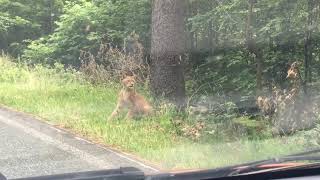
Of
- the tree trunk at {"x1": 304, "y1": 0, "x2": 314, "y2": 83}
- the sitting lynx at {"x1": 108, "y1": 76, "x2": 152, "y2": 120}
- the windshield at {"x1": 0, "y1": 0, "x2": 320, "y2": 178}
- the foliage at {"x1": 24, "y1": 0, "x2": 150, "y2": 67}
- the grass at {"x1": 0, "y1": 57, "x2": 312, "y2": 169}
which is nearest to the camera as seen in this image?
the grass at {"x1": 0, "y1": 57, "x2": 312, "y2": 169}

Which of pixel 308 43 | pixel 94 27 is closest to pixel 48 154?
pixel 308 43

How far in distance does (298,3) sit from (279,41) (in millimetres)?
810

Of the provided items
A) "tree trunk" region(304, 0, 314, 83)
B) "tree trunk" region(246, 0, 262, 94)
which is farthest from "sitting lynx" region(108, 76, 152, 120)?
"tree trunk" region(304, 0, 314, 83)

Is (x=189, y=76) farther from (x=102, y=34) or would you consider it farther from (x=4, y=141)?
(x=4, y=141)

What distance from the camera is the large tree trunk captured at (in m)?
10.5

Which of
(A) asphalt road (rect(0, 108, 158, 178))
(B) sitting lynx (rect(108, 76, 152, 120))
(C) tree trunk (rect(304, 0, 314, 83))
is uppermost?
(C) tree trunk (rect(304, 0, 314, 83))

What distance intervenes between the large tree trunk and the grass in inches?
42.4

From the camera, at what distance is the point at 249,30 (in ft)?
39.7

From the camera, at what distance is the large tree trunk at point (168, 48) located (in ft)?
34.3

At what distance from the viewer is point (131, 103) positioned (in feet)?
31.3

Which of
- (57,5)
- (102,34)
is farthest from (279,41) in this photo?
(57,5)

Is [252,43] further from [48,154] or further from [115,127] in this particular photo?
[48,154]

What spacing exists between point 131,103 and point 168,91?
124cm

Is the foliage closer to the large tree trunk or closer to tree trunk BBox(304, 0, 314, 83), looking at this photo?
the large tree trunk
